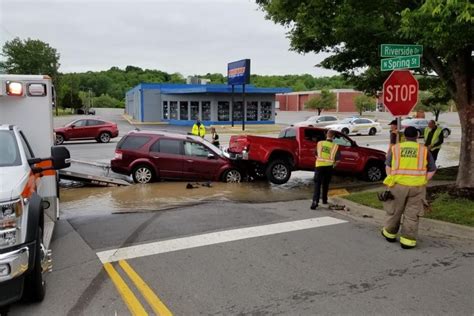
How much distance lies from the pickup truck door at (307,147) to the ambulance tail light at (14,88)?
8.90 m

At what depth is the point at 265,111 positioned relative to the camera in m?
52.8

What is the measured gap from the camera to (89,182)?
12.9 meters

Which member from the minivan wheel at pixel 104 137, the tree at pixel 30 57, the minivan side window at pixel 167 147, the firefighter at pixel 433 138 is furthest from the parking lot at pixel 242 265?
the tree at pixel 30 57

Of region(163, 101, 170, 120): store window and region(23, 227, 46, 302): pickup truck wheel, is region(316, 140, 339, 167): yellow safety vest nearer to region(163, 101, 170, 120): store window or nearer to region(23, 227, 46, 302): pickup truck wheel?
region(23, 227, 46, 302): pickup truck wheel

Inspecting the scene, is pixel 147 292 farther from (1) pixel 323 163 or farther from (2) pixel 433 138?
(2) pixel 433 138

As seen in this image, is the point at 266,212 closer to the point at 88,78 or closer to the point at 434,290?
the point at 434,290

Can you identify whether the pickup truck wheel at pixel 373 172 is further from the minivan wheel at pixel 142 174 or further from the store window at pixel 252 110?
the store window at pixel 252 110

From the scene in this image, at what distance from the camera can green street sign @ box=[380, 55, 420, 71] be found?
28.5 feet

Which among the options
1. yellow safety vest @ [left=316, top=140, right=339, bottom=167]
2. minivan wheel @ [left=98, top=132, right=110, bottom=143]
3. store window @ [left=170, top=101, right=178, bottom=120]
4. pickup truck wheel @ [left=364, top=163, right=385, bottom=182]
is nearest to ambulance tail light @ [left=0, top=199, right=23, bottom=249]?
yellow safety vest @ [left=316, top=140, right=339, bottom=167]

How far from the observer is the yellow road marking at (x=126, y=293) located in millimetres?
4645

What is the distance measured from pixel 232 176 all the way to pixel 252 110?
39.0 metres

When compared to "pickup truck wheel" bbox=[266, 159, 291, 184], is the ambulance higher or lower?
higher

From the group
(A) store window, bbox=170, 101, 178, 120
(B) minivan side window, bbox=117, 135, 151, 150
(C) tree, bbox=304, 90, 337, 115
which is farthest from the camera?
(C) tree, bbox=304, 90, 337, 115

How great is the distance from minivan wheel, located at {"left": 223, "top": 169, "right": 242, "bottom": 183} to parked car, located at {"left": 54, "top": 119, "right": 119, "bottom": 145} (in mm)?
17358
